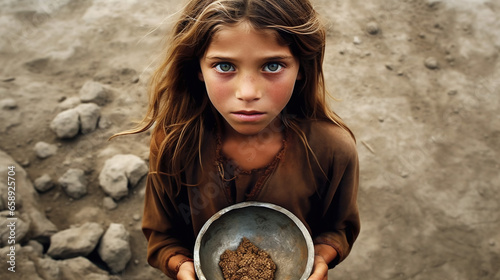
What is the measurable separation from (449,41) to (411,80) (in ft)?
2.53

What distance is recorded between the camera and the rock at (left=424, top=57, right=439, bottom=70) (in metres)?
4.28

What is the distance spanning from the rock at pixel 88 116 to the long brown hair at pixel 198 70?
1.95 m

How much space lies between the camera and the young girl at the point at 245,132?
50.1 inches

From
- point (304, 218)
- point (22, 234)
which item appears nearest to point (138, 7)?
point (22, 234)

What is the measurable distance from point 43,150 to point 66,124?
0.89 feet

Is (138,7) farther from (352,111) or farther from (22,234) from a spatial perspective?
(22,234)

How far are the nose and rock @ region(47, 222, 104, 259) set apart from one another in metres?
2.04

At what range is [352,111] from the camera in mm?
3961

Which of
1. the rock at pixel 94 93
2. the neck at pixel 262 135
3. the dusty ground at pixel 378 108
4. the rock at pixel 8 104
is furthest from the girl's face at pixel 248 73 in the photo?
the rock at pixel 8 104

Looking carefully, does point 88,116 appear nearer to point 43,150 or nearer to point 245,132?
point 43,150

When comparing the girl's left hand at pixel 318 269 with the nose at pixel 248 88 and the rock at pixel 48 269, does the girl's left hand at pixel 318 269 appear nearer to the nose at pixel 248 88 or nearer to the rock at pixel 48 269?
the nose at pixel 248 88

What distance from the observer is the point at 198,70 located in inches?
59.7

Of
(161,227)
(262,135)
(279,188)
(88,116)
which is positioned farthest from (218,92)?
(88,116)

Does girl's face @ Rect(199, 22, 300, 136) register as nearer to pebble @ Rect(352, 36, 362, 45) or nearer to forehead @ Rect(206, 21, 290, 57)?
forehead @ Rect(206, 21, 290, 57)
